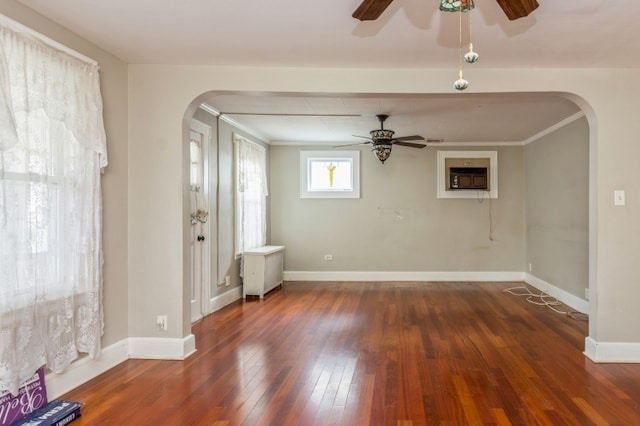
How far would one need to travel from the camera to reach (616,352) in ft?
11.1

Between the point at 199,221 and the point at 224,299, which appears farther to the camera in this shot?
the point at 224,299

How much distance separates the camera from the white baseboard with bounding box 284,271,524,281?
7227mm

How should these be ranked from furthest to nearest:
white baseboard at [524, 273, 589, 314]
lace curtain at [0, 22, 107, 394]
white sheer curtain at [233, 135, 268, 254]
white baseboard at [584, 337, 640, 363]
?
white sheer curtain at [233, 135, 268, 254] < white baseboard at [524, 273, 589, 314] < white baseboard at [584, 337, 640, 363] < lace curtain at [0, 22, 107, 394]

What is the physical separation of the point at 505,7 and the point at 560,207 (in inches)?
186

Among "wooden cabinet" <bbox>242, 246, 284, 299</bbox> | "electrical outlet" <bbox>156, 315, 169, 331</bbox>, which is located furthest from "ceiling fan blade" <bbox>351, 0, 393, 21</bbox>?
"wooden cabinet" <bbox>242, 246, 284, 299</bbox>

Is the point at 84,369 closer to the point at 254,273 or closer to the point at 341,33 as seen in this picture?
the point at 341,33

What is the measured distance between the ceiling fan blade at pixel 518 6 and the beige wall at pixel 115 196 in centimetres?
278

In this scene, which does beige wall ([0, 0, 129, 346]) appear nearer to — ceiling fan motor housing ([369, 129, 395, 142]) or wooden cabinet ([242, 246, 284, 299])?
wooden cabinet ([242, 246, 284, 299])

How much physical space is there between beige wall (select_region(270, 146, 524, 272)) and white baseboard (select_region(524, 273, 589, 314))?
0.48 m

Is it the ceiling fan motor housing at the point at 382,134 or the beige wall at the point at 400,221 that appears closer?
the ceiling fan motor housing at the point at 382,134

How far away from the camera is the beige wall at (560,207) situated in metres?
5.05

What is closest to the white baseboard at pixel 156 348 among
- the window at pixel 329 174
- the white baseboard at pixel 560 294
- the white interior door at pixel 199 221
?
the white interior door at pixel 199 221

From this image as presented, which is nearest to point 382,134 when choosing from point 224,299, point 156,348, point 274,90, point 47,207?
point 274,90

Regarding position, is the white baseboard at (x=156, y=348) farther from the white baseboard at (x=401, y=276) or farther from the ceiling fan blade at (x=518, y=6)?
the white baseboard at (x=401, y=276)
